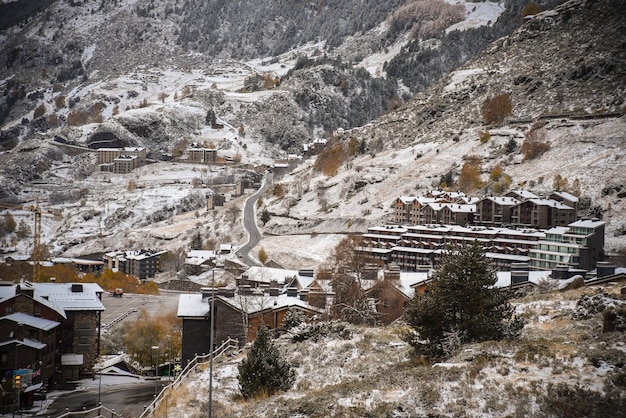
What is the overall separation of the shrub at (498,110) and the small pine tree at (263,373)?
99.3 meters

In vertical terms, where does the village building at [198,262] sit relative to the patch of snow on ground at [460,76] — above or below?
below

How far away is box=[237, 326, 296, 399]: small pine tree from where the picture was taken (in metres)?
22.9

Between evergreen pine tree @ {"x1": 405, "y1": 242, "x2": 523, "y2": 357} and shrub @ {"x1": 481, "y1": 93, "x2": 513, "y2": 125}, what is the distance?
9777 cm

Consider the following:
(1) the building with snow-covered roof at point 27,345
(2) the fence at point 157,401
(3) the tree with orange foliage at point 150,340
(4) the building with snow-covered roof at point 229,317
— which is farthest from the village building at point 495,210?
(1) the building with snow-covered roof at point 27,345

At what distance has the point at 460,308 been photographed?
22625 mm

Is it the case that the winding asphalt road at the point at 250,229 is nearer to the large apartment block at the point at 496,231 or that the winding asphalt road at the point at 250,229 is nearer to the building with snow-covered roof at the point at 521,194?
the large apartment block at the point at 496,231

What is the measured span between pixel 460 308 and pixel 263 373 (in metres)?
6.99

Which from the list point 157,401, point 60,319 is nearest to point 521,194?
point 60,319

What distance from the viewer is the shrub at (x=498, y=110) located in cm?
11656

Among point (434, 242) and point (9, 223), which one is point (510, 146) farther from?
point (9, 223)

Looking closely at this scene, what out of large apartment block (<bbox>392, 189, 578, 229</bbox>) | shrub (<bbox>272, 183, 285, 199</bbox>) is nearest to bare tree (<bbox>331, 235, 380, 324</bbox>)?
large apartment block (<bbox>392, 189, 578, 229</bbox>)

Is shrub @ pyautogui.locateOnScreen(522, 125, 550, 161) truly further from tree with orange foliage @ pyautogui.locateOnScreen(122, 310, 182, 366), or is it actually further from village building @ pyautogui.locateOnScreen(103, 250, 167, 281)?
tree with orange foliage @ pyautogui.locateOnScreen(122, 310, 182, 366)

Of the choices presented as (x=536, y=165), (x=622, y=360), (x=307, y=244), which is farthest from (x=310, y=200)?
(x=622, y=360)

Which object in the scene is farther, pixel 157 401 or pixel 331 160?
pixel 331 160
